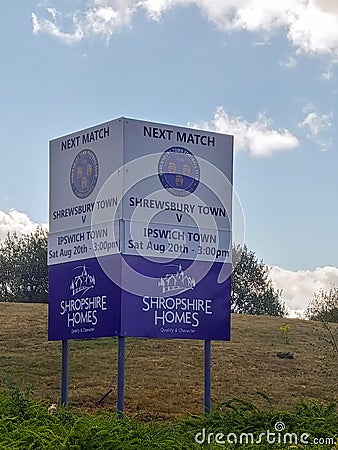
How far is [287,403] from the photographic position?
20578 mm

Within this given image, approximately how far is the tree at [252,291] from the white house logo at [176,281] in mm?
41789

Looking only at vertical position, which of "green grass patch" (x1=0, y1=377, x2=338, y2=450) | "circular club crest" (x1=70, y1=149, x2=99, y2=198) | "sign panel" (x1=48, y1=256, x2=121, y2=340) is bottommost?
"green grass patch" (x1=0, y1=377, x2=338, y2=450)

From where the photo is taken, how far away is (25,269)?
50094mm

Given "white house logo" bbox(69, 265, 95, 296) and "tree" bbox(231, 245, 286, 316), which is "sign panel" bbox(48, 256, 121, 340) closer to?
"white house logo" bbox(69, 265, 95, 296)

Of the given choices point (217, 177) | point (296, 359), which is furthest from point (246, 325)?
point (217, 177)

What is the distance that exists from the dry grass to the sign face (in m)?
3.84

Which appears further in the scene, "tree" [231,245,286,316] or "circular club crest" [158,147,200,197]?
"tree" [231,245,286,316]

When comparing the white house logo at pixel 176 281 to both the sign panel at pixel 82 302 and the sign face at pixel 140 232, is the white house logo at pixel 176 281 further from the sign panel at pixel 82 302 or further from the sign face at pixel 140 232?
the sign panel at pixel 82 302

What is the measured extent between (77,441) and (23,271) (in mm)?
40947

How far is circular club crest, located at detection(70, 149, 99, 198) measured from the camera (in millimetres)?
14914

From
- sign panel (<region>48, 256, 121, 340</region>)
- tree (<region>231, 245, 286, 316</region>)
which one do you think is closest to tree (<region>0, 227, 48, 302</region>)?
tree (<region>231, 245, 286, 316</region>)

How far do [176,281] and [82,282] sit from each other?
145cm

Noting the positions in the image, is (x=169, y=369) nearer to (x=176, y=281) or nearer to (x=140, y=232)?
(x=176, y=281)

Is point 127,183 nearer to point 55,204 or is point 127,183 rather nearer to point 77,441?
point 55,204
